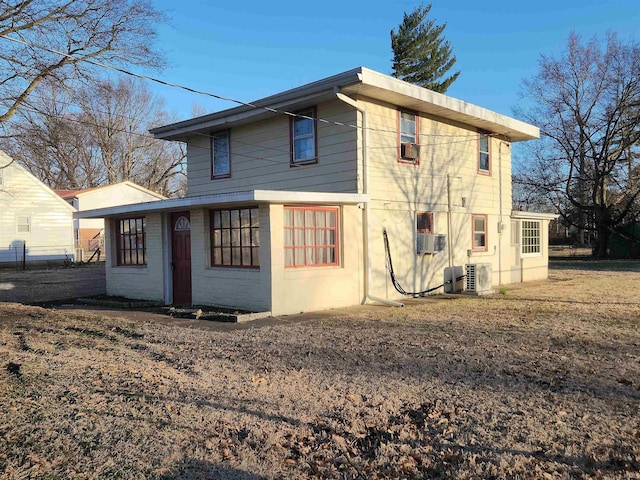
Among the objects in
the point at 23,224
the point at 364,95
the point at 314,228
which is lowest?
the point at 314,228

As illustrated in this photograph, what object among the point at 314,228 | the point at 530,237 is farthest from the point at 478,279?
the point at 530,237

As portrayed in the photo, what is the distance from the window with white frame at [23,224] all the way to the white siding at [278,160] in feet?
66.8

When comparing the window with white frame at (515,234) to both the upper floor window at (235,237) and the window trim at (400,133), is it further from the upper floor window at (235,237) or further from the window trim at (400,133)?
the upper floor window at (235,237)

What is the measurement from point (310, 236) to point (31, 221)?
26784 mm

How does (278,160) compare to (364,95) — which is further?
(278,160)

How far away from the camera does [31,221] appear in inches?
1235

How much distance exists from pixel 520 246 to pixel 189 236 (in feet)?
37.8

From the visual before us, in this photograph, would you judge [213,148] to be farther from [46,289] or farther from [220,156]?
[46,289]

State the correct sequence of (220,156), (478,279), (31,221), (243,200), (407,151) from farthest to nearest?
(31,221) → (220,156) → (478,279) → (407,151) → (243,200)

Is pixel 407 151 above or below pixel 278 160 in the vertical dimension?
above

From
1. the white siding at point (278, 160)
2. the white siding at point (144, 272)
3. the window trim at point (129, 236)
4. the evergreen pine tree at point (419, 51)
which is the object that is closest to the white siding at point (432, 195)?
the white siding at point (278, 160)

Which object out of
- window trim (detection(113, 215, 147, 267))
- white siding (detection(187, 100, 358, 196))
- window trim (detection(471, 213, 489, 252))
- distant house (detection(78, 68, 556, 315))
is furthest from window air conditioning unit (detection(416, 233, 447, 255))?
window trim (detection(113, 215, 147, 267))

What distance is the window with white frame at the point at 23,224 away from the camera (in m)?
30.8

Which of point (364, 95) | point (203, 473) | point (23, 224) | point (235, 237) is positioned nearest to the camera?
point (203, 473)
